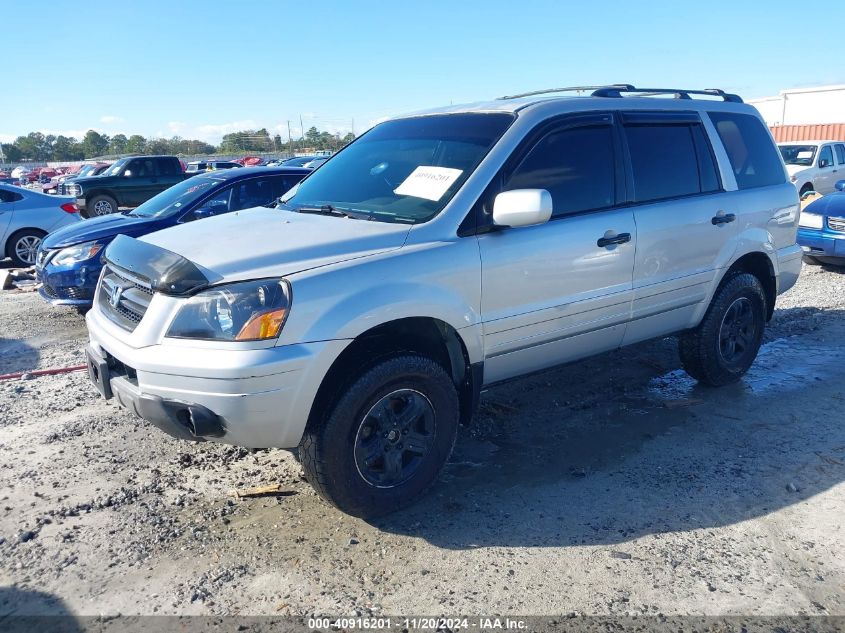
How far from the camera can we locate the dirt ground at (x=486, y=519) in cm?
285

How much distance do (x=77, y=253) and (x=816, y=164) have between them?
16949 mm

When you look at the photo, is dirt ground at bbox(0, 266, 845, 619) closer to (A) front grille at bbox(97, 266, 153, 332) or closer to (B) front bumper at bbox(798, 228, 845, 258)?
(A) front grille at bbox(97, 266, 153, 332)

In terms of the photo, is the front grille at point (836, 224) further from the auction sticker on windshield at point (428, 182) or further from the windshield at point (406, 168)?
the auction sticker on windshield at point (428, 182)

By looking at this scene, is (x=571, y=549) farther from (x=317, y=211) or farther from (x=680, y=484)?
(x=317, y=211)

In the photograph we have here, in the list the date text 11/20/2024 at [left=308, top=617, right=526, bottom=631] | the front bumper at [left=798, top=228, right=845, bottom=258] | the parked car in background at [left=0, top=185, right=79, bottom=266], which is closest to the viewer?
the date text 11/20/2024 at [left=308, top=617, right=526, bottom=631]

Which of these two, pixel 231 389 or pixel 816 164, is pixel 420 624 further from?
pixel 816 164

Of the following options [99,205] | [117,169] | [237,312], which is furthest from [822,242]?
[117,169]

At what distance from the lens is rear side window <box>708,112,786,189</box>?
5.03 metres

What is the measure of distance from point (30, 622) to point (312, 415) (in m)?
1.36

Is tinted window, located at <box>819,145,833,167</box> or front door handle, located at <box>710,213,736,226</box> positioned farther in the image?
tinted window, located at <box>819,145,833,167</box>

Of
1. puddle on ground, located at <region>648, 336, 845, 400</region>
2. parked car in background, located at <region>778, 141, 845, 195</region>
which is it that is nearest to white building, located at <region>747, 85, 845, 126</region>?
parked car in background, located at <region>778, 141, 845, 195</region>

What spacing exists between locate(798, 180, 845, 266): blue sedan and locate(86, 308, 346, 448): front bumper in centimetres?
848

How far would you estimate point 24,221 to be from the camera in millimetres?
10922

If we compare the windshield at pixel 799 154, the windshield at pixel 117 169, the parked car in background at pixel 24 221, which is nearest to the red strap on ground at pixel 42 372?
the parked car in background at pixel 24 221
